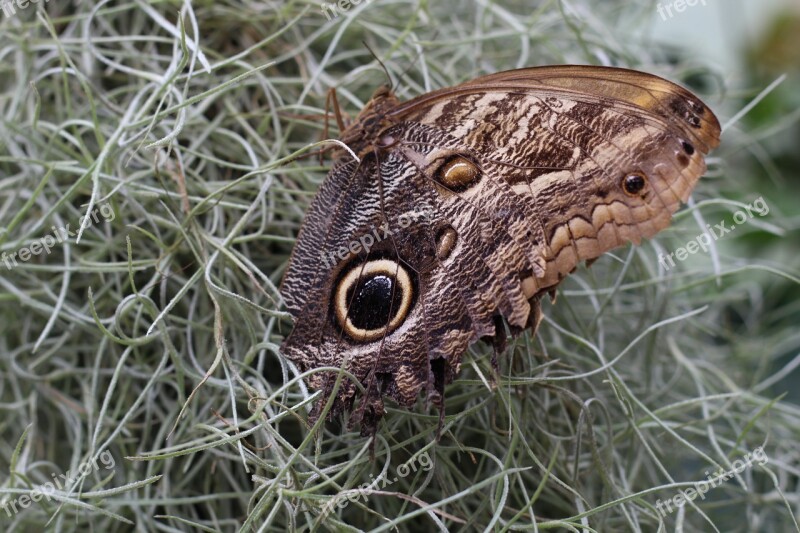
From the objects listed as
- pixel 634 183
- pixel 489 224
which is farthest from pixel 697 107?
pixel 489 224

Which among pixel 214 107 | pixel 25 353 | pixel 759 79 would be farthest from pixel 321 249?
pixel 759 79

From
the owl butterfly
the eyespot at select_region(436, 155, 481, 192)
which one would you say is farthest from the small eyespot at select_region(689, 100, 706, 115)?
the eyespot at select_region(436, 155, 481, 192)

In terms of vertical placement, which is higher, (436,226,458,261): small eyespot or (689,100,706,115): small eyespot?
(689,100,706,115): small eyespot

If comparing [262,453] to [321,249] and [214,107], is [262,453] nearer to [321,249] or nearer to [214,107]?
[321,249]

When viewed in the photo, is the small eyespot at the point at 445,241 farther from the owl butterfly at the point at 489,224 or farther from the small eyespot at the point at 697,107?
the small eyespot at the point at 697,107

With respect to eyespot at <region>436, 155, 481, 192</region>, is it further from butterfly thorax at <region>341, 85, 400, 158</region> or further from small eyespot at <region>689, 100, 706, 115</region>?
small eyespot at <region>689, 100, 706, 115</region>

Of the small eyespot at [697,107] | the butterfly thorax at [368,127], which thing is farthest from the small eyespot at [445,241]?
the small eyespot at [697,107]

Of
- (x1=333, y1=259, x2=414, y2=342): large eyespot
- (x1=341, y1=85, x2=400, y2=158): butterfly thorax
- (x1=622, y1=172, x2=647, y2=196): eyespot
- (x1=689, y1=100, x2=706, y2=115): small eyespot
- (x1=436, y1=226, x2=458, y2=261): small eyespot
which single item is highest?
(x1=689, y1=100, x2=706, y2=115): small eyespot
